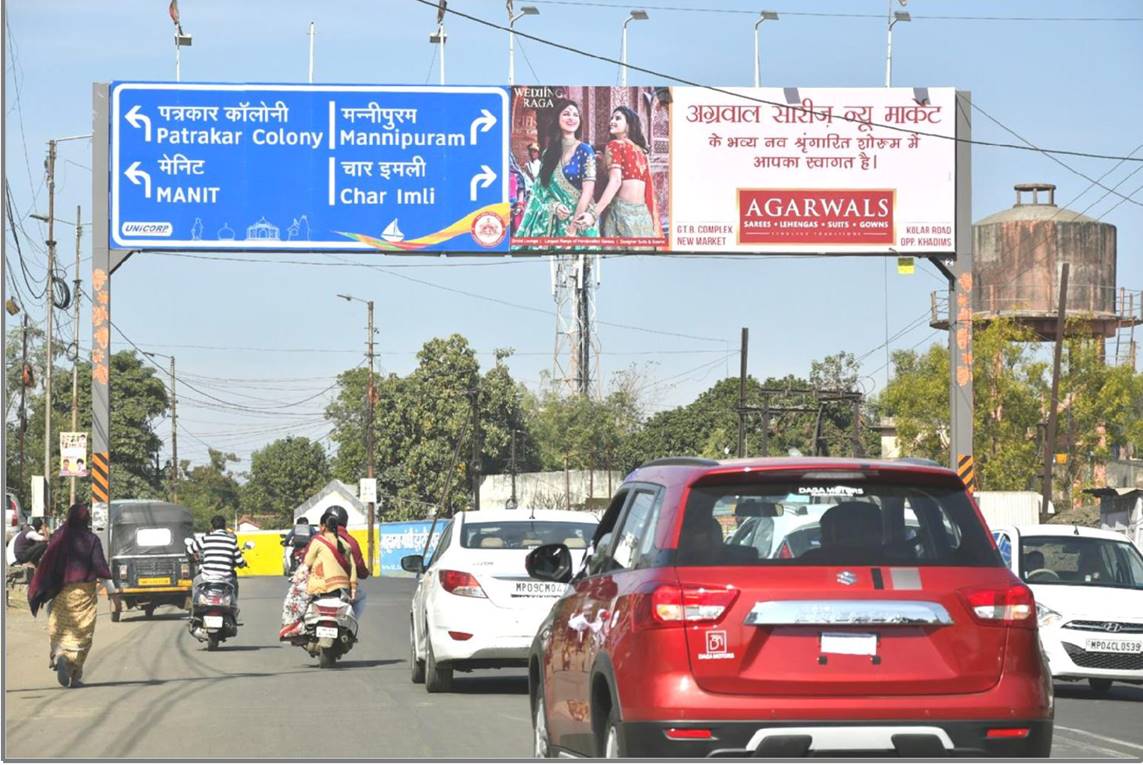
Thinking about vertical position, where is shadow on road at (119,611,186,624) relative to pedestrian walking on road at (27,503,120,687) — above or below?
below

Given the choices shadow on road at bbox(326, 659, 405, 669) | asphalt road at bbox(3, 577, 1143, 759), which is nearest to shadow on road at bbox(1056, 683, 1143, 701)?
asphalt road at bbox(3, 577, 1143, 759)

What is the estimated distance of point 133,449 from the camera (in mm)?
99750

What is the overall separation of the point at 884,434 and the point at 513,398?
22.1 meters

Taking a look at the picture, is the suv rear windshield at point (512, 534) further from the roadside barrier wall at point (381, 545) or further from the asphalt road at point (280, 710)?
the roadside barrier wall at point (381, 545)

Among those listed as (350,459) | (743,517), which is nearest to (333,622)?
(743,517)

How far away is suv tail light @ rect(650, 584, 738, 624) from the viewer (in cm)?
711

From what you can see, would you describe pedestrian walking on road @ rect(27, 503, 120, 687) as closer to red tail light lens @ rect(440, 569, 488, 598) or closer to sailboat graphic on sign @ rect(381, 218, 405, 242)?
red tail light lens @ rect(440, 569, 488, 598)

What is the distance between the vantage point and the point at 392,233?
105 feet

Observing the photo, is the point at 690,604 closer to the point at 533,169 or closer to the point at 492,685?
the point at 492,685

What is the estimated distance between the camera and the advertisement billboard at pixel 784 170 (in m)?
32.8

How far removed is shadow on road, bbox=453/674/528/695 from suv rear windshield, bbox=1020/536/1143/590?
17.8 ft

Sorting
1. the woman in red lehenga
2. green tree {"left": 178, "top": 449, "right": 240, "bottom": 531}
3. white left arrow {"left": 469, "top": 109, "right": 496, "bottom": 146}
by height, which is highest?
white left arrow {"left": 469, "top": 109, "right": 496, "bottom": 146}

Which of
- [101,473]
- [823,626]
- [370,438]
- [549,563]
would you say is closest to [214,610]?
[101,473]

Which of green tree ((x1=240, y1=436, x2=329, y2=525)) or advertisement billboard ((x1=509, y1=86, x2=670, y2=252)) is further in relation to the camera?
green tree ((x1=240, y1=436, x2=329, y2=525))
